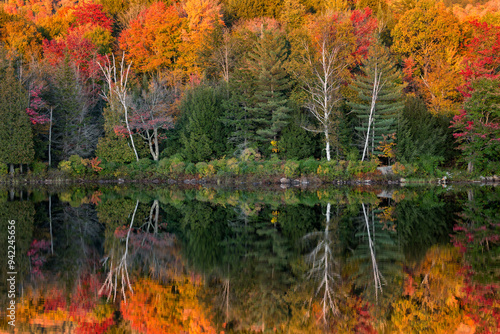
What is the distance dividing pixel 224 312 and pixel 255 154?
24935 millimetres

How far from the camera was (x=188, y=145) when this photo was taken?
3388 cm

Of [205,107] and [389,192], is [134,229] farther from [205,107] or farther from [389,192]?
[205,107]

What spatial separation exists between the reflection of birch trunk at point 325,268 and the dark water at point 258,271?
0.08 feet

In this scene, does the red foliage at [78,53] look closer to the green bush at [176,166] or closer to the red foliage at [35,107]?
the red foliage at [35,107]

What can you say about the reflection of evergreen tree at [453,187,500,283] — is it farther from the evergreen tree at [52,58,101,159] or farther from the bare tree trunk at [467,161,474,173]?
the evergreen tree at [52,58,101,159]

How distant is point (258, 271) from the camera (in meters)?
9.03

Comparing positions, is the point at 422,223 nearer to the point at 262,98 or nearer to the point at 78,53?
the point at 262,98

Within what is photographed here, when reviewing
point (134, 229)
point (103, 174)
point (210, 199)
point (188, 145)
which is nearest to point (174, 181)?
point (188, 145)

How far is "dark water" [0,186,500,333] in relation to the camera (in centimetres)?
690

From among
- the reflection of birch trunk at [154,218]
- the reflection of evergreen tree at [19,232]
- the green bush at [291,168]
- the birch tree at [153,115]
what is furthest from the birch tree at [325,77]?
the reflection of evergreen tree at [19,232]

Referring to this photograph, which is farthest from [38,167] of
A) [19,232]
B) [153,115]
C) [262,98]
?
[19,232]

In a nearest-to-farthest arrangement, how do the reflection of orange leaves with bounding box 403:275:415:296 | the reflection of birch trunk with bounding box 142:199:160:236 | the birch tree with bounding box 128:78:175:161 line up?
1. the reflection of orange leaves with bounding box 403:275:415:296
2. the reflection of birch trunk with bounding box 142:199:160:236
3. the birch tree with bounding box 128:78:175:161

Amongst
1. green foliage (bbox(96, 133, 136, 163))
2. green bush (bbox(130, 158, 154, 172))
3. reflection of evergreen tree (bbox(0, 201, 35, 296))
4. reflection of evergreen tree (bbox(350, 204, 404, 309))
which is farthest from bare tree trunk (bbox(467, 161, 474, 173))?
reflection of evergreen tree (bbox(0, 201, 35, 296))

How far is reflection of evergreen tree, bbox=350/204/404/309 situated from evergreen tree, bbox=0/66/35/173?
24.6m
